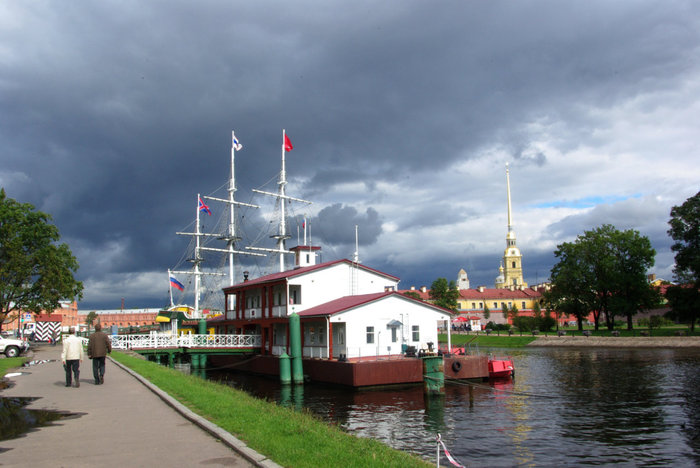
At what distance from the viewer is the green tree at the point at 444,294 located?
105062 mm

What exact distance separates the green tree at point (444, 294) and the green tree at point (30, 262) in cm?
6643

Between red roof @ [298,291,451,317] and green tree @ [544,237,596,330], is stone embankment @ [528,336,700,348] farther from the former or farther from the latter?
red roof @ [298,291,451,317]

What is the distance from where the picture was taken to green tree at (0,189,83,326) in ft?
183

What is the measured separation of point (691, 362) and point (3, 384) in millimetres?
48008

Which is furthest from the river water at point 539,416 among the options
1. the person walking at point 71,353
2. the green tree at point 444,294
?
the green tree at point 444,294

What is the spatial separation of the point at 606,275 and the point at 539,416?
65073mm

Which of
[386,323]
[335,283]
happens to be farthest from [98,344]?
[335,283]

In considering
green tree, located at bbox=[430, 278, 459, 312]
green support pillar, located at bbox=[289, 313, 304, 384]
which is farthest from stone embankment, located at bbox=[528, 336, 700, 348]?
green support pillar, located at bbox=[289, 313, 304, 384]

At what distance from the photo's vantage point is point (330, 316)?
114 feet

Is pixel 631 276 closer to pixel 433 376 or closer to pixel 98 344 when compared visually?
pixel 433 376

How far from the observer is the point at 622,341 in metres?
67.1

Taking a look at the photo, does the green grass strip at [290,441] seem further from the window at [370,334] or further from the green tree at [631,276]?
the green tree at [631,276]

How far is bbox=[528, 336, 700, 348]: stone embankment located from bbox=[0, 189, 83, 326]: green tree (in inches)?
2362

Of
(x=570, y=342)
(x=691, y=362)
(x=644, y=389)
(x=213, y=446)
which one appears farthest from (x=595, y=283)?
(x=213, y=446)
